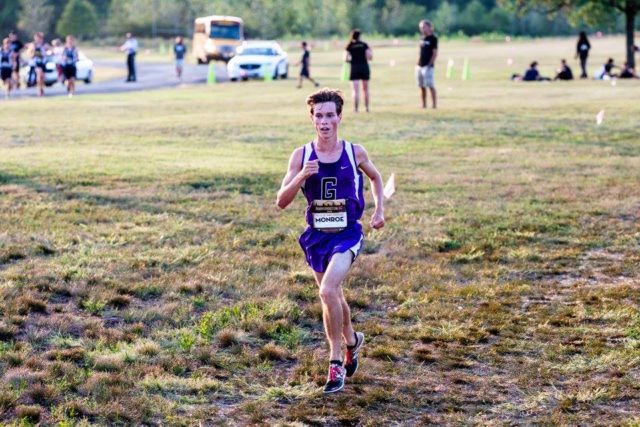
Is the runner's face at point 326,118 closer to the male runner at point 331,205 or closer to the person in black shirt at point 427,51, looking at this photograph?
the male runner at point 331,205

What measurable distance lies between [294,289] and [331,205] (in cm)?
245

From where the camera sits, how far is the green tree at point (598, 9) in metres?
45.8

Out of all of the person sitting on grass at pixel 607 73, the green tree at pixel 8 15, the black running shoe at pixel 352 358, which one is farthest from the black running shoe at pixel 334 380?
the green tree at pixel 8 15

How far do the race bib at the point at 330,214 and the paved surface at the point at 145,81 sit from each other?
25845mm

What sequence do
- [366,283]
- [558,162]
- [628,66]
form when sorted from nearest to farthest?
[366,283] → [558,162] → [628,66]

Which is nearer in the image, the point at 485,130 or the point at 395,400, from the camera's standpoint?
the point at 395,400

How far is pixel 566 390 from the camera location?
6.12m

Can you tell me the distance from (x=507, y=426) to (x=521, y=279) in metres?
3.70

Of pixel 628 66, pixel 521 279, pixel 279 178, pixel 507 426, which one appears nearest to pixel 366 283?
pixel 521 279

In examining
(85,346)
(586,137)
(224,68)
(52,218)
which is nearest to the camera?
(85,346)

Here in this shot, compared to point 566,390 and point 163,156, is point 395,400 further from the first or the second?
point 163,156

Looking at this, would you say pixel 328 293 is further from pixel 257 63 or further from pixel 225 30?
pixel 225 30

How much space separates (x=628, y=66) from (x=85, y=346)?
39.6 m

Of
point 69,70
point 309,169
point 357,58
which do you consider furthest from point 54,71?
point 309,169
